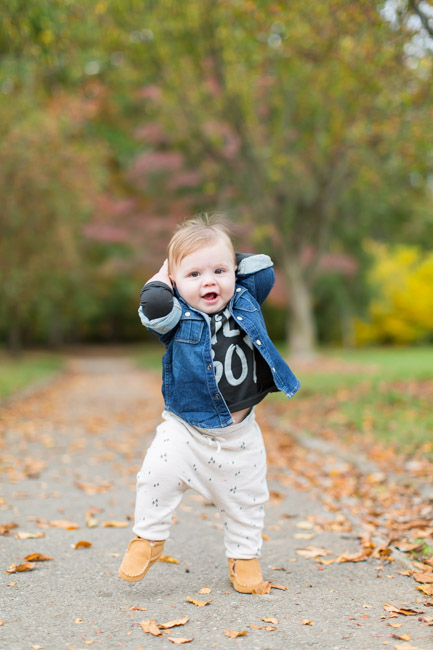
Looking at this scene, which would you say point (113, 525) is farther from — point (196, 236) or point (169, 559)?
point (196, 236)

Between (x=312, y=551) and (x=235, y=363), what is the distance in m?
1.25

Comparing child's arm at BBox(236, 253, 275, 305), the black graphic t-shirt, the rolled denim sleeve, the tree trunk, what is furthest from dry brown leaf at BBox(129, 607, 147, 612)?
the tree trunk

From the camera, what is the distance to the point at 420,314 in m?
33.8

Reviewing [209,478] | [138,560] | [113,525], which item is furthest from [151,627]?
[113,525]

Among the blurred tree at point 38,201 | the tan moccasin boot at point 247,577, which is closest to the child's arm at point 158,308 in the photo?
the tan moccasin boot at point 247,577

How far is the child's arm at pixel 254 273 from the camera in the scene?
10.8 ft

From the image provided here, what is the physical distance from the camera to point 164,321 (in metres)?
3.02

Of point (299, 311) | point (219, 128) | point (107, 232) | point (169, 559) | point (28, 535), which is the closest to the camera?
point (169, 559)

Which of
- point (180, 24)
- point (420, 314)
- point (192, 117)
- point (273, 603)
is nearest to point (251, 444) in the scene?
point (273, 603)

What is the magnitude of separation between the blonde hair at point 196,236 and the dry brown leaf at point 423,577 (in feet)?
5.75

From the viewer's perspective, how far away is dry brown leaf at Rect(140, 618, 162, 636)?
2561 millimetres

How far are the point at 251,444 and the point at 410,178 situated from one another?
15.0 metres

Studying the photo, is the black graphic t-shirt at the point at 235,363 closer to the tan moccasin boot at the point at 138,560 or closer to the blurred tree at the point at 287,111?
the tan moccasin boot at the point at 138,560

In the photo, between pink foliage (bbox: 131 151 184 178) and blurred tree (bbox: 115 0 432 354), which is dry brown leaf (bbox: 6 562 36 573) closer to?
blurred tree (bbox: 115 0 432 354)
